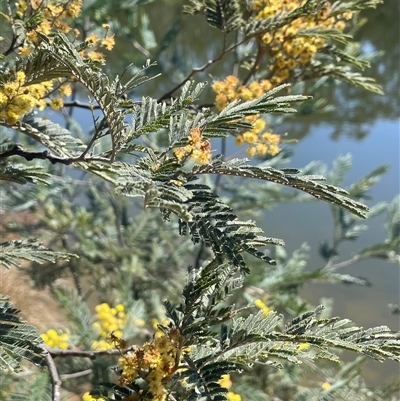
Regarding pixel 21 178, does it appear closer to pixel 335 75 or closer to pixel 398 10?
pixel 335 75

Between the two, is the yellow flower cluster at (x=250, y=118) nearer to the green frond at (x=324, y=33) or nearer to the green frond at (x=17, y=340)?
the green frond at (x=324, y=33)

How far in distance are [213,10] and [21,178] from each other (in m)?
0.55

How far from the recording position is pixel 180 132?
53cm

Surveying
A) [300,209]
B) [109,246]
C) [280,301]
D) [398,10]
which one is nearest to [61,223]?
[109,246]

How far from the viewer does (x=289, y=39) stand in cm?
103

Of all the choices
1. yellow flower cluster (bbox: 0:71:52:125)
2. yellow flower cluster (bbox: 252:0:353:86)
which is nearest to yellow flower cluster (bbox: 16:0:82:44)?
yellow flower cluster (bbox: 0:71:52:125)

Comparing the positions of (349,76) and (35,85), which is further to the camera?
(349,76)

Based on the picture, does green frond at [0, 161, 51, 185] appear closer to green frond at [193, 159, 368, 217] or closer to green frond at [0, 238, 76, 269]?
green frond at [0, 238, 76, 269]

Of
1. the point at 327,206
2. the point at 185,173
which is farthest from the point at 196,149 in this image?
the point at 327,206

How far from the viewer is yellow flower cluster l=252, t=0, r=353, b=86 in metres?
0.98

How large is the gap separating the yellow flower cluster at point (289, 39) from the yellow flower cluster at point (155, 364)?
0.70m

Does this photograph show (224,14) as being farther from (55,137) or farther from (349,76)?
(55,137)

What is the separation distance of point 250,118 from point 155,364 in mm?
496

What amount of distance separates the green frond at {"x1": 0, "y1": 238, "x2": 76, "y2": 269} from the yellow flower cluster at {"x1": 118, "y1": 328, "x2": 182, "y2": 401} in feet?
0.67
